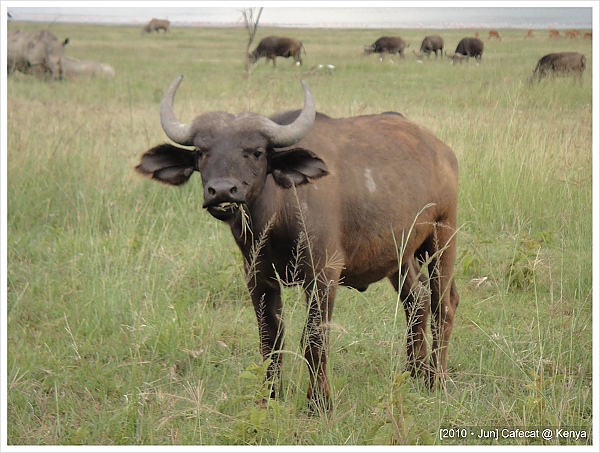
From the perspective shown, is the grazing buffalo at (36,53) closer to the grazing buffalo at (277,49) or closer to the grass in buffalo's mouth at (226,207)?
the grazing buffalo at (277,49)

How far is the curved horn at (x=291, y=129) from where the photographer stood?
389cm

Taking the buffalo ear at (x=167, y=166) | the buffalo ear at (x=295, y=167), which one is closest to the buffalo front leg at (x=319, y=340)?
the buffalo ear at (x=295, y=167)

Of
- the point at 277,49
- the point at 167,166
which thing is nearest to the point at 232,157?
the point at 167,166

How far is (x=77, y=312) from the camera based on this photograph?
5199 mm

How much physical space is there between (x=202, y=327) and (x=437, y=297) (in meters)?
1.53

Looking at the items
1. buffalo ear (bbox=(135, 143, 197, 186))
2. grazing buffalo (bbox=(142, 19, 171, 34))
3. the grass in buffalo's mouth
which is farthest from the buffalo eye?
grazing buffalo (bbox=(142, 19, 171, 34))

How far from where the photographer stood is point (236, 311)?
5.61 metres

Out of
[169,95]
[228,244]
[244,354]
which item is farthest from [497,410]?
[228,244]

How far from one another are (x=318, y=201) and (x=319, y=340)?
76cm

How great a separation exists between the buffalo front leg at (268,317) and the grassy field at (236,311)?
158mm

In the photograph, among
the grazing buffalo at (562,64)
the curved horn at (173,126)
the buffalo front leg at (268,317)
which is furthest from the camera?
the grazing buffalo at (562,64)

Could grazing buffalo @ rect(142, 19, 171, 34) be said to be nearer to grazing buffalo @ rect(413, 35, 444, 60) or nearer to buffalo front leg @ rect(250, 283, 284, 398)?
grazing buffalo @ rect(413, 35, 444, 60)

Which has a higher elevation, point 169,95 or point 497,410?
point 169,95

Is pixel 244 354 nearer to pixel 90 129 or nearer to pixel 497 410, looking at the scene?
pixel 497 410
